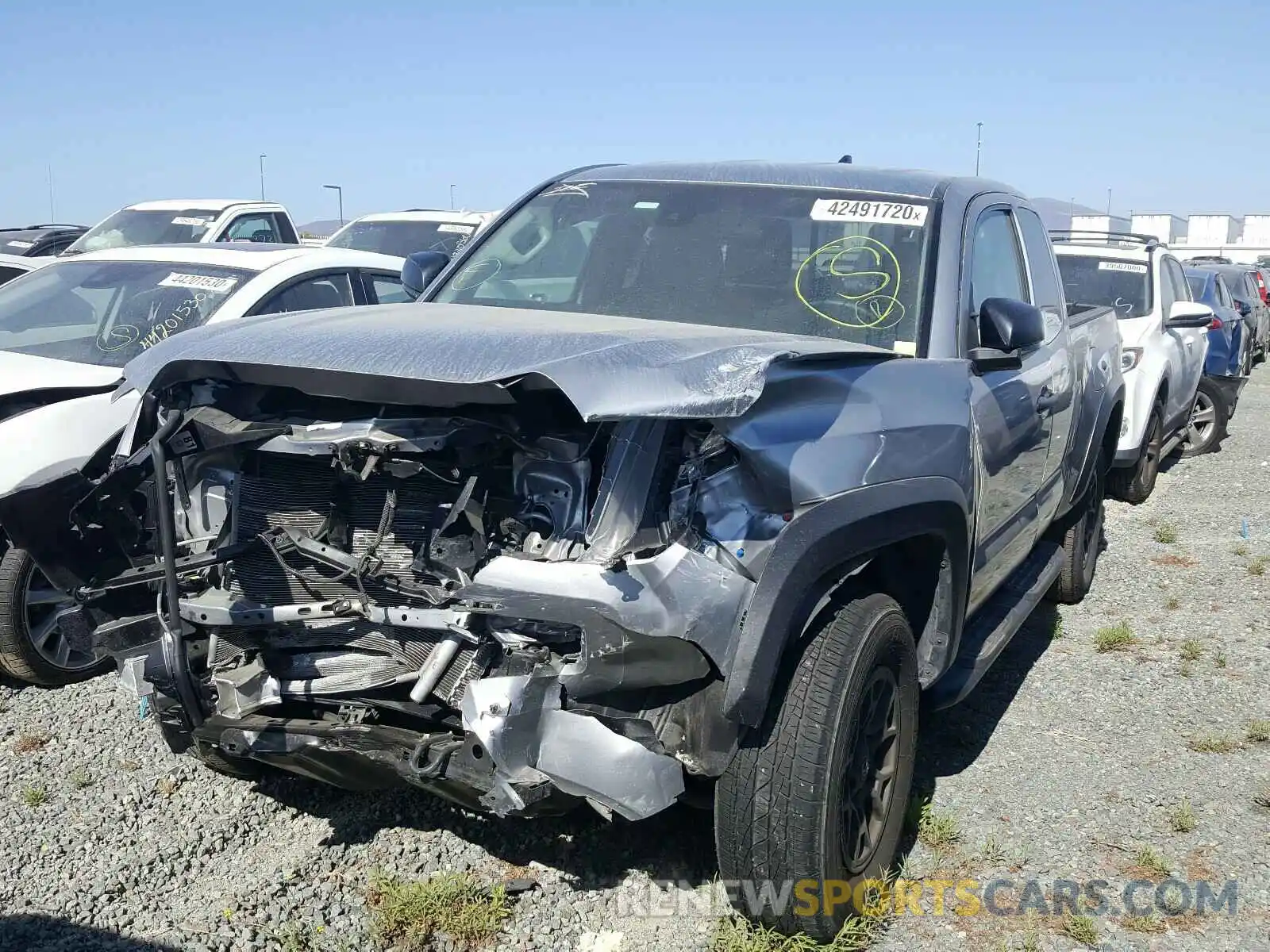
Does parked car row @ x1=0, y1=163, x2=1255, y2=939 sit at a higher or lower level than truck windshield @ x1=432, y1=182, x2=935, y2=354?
lower

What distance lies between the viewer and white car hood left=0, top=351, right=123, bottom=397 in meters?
4.77

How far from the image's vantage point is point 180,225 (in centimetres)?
1223

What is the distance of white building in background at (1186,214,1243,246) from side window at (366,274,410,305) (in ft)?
216

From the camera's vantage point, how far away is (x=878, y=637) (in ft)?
9.86

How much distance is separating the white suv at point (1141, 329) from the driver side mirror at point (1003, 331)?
5.08m

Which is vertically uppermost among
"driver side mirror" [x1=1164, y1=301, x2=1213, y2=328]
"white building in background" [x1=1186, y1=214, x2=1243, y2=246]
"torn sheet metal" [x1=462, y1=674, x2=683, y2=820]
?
"driver side mirror" [x1=1164, y1=301, x2=1213, y2=328]

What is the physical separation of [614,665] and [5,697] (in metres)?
3.34

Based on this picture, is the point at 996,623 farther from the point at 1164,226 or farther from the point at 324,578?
the point at 1164,226

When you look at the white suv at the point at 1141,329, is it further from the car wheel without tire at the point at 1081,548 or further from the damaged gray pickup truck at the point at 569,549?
the damaged gray pickup truck at the point at 569,549

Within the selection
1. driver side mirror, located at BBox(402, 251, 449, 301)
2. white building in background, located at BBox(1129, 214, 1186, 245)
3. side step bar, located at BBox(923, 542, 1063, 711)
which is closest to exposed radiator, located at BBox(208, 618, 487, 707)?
side step bar, located at BBox(923, 542, 1063, 711)

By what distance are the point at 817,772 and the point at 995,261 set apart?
2.42m

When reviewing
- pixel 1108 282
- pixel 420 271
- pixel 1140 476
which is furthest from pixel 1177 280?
pixel 420 271

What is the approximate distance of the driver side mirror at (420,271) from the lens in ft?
15.2

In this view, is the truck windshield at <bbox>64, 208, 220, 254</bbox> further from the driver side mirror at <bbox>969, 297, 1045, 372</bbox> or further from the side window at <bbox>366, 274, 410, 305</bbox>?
the driver side mirror at <bbox>969, 297, 1045, 372</bbox>
